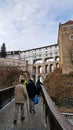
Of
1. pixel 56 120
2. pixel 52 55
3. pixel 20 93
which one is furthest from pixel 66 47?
pixel 56 120

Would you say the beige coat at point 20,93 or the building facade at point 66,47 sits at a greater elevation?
the building facade at point 66,47

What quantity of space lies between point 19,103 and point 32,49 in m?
117

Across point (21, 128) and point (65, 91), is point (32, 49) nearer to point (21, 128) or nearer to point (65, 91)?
point (65, 91)

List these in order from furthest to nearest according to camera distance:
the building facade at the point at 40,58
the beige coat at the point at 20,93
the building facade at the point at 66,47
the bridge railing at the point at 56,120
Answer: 1. the building facade at the point at 40,58
2. the building facade at the point at 66,47
3. the beige coat at the point at 20,93
4. the bridge railing at the point at 56,120

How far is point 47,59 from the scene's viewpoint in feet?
376

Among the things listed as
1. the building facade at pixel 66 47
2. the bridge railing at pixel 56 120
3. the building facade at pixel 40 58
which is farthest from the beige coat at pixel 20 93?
the building facade at pixel 40 58

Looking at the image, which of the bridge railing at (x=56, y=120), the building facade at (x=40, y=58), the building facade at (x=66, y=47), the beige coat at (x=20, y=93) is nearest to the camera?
the bridge railing at (x=56, y=120)

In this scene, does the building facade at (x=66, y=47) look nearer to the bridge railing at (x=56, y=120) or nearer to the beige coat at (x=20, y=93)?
the beige coat at (x=20, y=93)

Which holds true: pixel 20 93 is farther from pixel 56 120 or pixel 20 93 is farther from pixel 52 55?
pixel 52 55

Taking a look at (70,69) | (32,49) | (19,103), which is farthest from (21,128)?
(32,49)

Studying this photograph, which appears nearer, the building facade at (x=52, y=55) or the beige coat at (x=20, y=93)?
the beige coat at (x=20, y=93)

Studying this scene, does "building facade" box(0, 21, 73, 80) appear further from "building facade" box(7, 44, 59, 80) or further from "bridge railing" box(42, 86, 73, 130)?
"bridge railing" box(42, 86, 73, 130)

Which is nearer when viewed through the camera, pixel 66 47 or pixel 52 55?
pixel 66 47

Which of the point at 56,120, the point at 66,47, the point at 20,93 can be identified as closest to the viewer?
the point at 56,120
